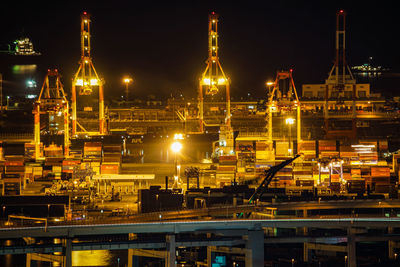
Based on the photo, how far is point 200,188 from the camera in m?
37.6

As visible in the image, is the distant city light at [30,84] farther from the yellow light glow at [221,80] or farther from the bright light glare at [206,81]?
the yellow light glow at [221,80]

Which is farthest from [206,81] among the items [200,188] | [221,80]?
[200,188]

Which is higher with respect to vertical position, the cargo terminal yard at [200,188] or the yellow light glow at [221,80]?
the yellow light glow at [221,80]

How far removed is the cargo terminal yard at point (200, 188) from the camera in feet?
86.0

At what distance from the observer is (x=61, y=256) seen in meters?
24.9

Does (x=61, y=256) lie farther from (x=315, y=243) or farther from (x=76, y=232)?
(x=315, y=243)

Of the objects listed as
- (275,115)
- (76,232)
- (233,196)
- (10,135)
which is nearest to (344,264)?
(233,196)

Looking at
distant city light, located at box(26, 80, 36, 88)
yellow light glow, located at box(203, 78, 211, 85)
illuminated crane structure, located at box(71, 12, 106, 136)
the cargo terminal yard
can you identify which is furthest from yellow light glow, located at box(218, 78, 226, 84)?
distant city light, located at box(26, 80, 36, 88)

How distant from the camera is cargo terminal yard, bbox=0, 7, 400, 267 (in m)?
26.2

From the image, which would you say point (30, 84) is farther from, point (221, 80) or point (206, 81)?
point (221, 80)

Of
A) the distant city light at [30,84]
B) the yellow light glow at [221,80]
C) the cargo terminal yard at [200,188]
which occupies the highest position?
the distant city light at [30,84]

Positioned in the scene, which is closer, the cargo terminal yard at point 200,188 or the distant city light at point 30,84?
the cargo terminal yard at point 200,188

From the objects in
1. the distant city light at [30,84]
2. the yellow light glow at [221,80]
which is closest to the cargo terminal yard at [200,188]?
the yellow light glow at [221,80]

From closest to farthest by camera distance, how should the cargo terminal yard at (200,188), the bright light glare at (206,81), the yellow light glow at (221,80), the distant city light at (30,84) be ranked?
the cargo terminal yard at (200,188) < the yellow light glow at (221,80) < the bright light glare at (206,81) < the distant city light at (30,84)
